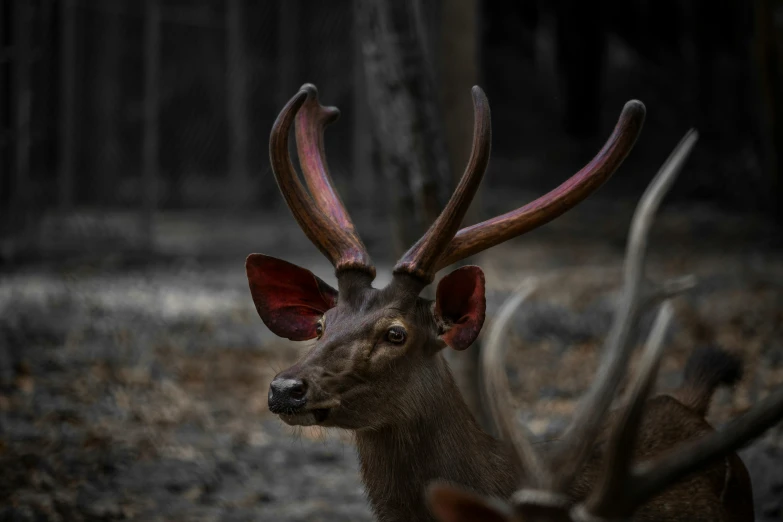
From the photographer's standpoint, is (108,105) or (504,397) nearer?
(504,397)

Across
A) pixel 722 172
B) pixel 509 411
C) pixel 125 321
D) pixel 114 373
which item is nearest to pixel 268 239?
pixel 125 321

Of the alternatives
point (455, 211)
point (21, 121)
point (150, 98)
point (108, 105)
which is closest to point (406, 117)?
point (455, 211)

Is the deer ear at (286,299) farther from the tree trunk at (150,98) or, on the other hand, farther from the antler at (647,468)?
the tree trunk at (150,98)

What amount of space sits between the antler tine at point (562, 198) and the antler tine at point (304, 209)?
349 millimetres

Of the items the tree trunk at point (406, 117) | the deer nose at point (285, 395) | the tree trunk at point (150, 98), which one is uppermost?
the tree trunk at point (150, 98)

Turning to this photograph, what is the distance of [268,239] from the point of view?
13.1 metres

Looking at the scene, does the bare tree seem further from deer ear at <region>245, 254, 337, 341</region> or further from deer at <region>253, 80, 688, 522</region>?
deer at <region>253, 80, 688, 522</region>

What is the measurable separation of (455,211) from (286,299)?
72cm

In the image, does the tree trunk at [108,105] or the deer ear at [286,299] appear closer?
the deer ear at [286,299]

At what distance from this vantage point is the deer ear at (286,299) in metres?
3.57

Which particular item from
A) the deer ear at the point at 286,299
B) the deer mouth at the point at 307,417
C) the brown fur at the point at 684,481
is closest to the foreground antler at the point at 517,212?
the deer ear at the point at 286,299

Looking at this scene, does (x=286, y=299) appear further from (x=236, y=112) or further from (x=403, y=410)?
(x=236, y=112)

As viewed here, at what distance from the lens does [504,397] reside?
7.38ft

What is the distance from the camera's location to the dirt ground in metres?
5.14
